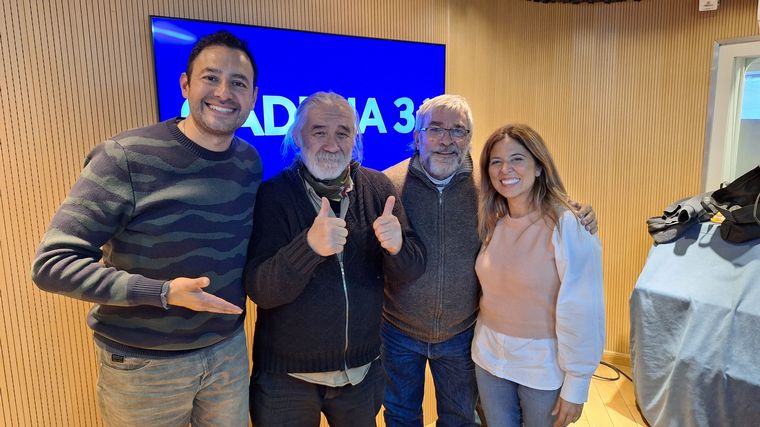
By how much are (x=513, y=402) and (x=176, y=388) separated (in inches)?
44.8

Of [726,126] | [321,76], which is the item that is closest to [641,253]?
[726,126]

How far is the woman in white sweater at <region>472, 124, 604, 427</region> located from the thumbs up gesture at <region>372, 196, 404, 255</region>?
43 centimetres

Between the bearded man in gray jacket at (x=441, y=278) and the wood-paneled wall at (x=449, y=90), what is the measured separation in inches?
29.1

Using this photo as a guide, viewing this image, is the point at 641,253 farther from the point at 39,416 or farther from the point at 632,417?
the point at 39,416

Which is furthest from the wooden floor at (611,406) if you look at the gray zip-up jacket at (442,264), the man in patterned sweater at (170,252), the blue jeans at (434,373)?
the man in patterned sweater at (170,252)

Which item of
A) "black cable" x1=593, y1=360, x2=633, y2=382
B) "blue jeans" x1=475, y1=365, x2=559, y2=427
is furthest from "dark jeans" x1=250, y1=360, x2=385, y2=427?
"black cable" x1=593, y1=360, x2=633, y2=382

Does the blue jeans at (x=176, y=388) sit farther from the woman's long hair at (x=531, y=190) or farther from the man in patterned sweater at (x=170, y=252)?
the woman's long hair at (x=531, y=190)

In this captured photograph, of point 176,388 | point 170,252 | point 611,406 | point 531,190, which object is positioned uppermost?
point 531,190

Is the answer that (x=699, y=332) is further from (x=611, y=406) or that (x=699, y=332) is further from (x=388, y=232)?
(x=388, y=232)

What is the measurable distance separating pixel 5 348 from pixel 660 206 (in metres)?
3.78

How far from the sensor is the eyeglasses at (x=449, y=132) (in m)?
1.96

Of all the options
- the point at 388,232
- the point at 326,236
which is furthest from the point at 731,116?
the point at 326,236

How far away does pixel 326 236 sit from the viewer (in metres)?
1.42

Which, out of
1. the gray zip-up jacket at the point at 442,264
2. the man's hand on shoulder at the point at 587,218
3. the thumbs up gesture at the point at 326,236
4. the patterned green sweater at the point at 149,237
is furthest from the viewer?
the gray zip-up jacket at the point at 442,264
